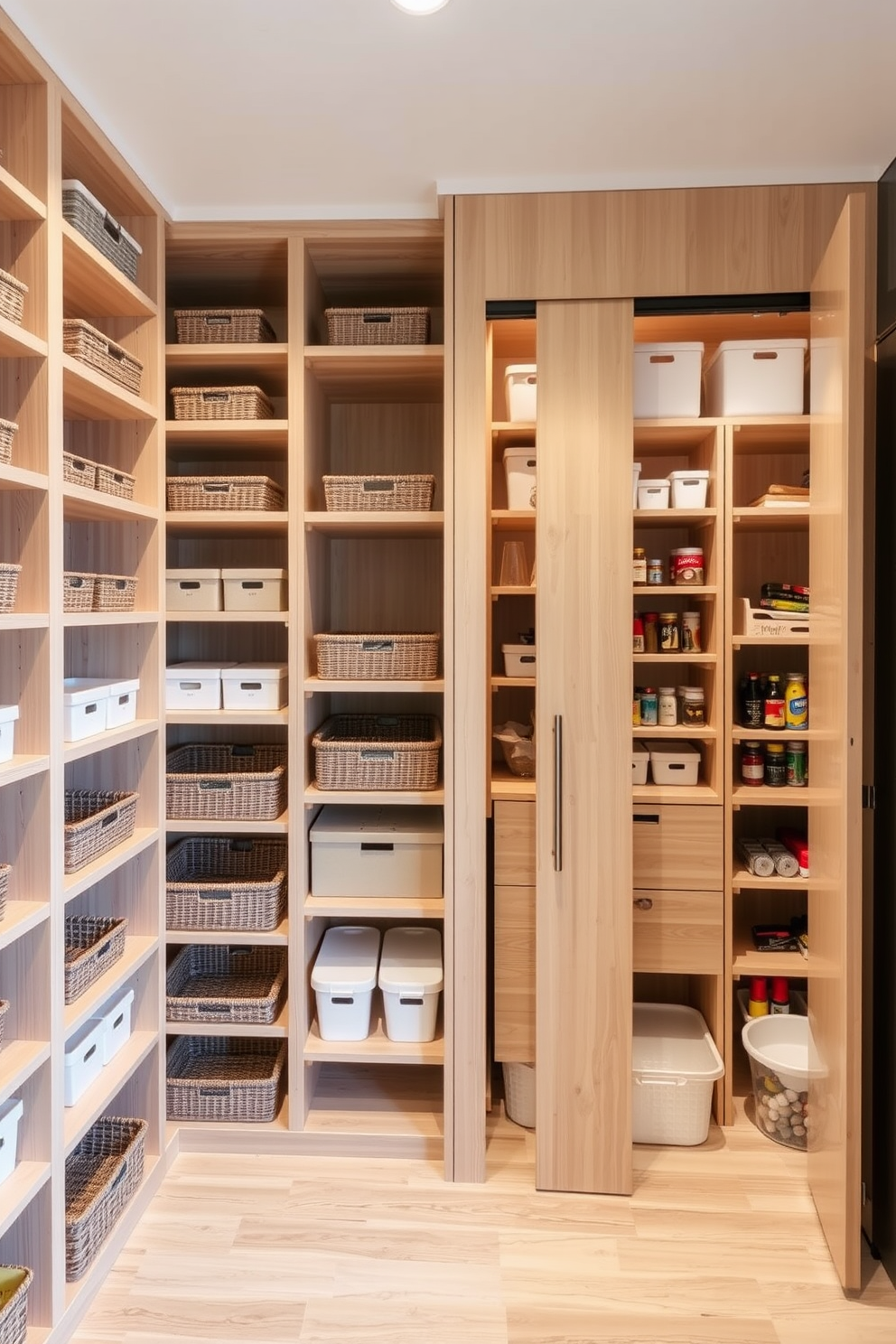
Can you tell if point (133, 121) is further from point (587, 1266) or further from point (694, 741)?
point (587, 1266)

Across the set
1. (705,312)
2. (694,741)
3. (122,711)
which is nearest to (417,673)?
(122,711)

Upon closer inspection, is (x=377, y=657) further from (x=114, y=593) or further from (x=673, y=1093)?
(x=673, y=1093)

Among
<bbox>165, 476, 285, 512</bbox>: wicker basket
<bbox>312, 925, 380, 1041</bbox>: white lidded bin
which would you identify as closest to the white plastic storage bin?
<bbox>165, 476, 285, 512</bbox>: wicker basket

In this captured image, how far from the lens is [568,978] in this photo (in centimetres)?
216

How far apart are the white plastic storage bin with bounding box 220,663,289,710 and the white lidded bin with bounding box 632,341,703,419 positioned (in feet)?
4.15

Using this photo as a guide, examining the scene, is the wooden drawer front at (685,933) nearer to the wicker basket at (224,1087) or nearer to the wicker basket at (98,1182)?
the wicker basket at (224,1087)

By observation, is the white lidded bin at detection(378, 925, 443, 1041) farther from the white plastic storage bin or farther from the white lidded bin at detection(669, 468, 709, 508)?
the white lidded bin at detection(669, 468, 709, 508)

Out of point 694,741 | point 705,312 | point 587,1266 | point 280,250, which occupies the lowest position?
point 587,1266

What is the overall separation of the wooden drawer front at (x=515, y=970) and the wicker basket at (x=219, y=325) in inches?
65.8

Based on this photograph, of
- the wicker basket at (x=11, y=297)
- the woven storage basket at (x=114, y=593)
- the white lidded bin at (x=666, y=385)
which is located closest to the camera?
the wicker basket at (x=11, y=297)

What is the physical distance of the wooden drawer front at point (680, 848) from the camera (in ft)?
8.15

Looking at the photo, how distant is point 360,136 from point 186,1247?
101 inches

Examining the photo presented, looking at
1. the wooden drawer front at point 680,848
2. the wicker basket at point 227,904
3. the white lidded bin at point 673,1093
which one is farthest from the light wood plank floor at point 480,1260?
the wooden drawer front at point 680,848

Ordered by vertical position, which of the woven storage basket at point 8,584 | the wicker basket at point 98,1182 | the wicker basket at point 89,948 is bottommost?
the wicker basket at point 98,1182
